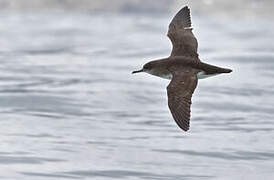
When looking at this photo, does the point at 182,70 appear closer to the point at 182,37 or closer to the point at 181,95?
the point at 181,95

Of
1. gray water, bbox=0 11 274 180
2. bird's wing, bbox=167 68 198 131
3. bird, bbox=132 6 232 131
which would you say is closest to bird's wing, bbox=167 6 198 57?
bird, bbox=132 6 232 131

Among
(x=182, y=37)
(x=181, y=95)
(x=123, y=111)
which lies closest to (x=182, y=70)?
(x=181, y=95)

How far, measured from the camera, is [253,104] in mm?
13992

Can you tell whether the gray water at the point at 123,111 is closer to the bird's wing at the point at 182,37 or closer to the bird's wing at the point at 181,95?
the bird's wing at the point at 181,95

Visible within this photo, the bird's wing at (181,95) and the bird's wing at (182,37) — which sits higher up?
the bird's wing at (182,37)

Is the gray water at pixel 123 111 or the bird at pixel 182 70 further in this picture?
the gray water at pixel 123 111

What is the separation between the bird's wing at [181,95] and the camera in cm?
954

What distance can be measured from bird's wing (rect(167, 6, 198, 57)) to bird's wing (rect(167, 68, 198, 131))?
1.00 meters

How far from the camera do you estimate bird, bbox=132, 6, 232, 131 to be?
31.7 ft

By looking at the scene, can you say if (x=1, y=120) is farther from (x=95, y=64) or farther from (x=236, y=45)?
(x=236, y=45)

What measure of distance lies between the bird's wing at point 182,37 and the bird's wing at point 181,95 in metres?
1.00

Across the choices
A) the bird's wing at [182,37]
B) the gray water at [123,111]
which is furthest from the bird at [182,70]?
the gray water at [123,111]

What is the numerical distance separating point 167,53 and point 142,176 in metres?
9.49

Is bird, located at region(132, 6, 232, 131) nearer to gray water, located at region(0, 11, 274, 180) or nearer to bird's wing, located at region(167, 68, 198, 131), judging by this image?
bird's wing, located at region(167, 68, 198, 131)
